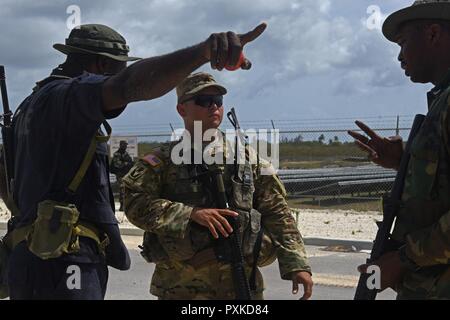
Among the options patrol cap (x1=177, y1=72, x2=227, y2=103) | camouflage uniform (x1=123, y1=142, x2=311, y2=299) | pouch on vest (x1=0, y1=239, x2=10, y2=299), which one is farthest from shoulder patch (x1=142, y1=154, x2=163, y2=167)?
pouch on vest (x1=0, y1=239, x2=10, y2=299)

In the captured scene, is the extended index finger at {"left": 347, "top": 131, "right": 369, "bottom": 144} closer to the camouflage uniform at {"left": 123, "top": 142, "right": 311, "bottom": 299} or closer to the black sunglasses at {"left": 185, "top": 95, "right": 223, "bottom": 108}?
the camouflage uniform at {"left": 123, "top": 142, "right": 311, "bottom": 299}

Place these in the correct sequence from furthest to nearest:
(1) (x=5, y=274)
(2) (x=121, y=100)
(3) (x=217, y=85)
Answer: (3) (x=217, y=85)
(1) (x=5, y=274)
(2) (x=121, y=100)

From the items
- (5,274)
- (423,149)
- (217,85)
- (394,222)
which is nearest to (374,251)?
(394,222)

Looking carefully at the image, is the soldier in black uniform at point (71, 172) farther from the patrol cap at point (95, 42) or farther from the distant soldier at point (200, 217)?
the distant soldier at point (200, 217)

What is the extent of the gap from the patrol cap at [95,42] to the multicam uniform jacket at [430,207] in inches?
49.1

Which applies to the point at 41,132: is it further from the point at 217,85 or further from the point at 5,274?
the point at 217,85

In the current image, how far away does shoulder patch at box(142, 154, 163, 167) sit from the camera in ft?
10.0

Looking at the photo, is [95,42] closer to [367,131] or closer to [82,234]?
[82,234]

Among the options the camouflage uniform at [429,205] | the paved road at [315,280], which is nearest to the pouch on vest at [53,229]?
the camouflage uniform at [429,205]

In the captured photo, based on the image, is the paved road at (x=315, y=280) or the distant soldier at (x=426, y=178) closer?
the distant soldier at (x=426, y=178)

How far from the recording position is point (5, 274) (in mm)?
2857

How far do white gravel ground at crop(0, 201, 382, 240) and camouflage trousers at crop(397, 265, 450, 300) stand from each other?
23.9ft

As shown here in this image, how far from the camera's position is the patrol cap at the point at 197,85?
10.2 feet
